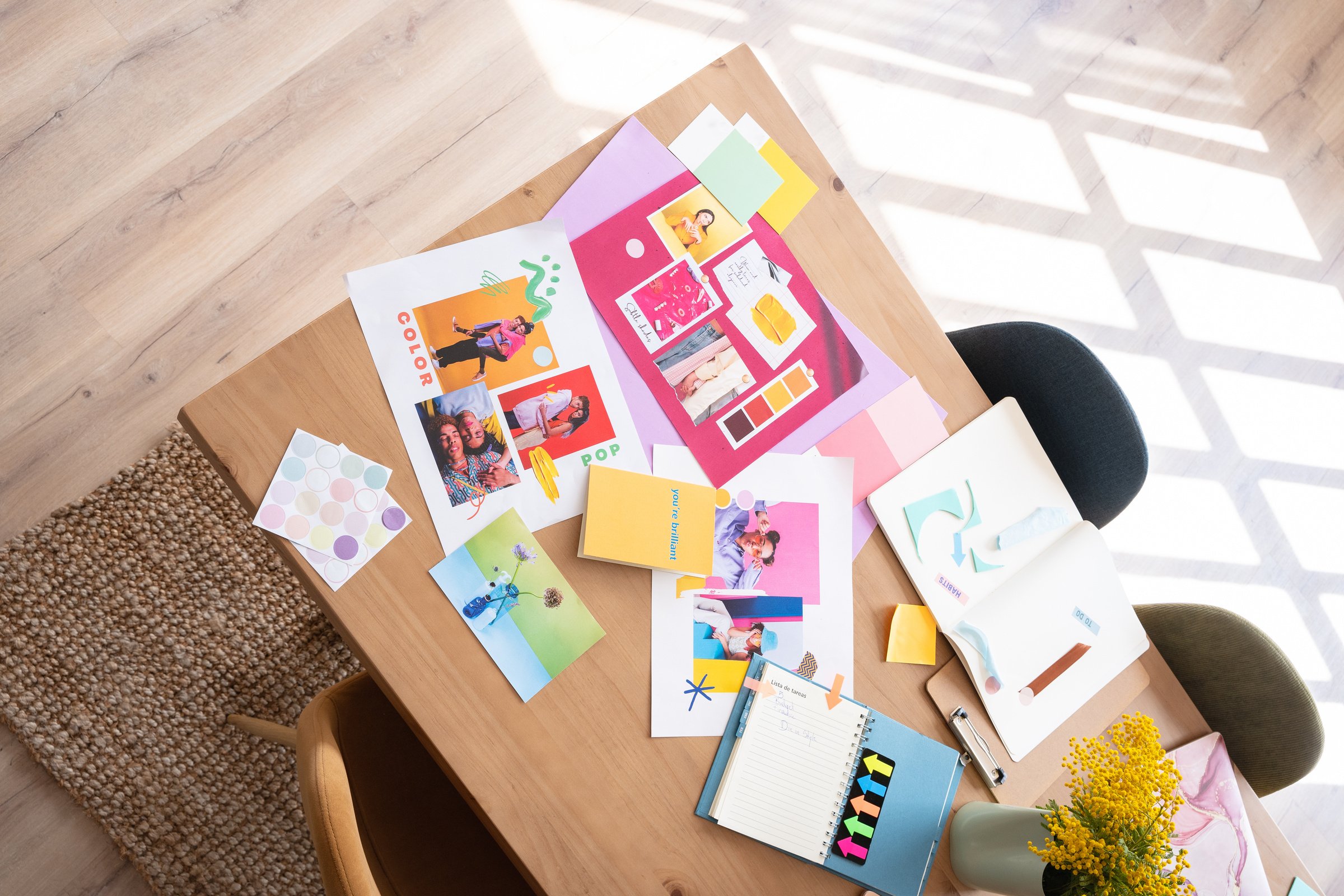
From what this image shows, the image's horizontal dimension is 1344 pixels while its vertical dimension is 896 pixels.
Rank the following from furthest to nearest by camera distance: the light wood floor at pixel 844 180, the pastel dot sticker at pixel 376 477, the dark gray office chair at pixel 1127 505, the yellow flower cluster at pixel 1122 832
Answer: the light wood floor at pixel 844 180 < the dark gray office chair at pixel 1127 505 < the pastel dot sticker at pixel 376 477 < the yellow flower cluster at pixel 1122 832

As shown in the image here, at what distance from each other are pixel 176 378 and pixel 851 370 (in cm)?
133

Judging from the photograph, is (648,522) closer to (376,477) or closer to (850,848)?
(376,477)

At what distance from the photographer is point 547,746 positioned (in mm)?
955

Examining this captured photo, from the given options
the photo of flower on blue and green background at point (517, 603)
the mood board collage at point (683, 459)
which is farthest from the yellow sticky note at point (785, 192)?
the photo of flower on blue and green background at point (517, 603)

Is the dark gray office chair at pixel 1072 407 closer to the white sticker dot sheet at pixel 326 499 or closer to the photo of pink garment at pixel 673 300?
the photo of pink garment at pixel 673 300

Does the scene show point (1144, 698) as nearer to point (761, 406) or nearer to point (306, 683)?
point (761, 406)

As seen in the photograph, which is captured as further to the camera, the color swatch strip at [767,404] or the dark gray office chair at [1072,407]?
the dark gray office chair at [1072,407]

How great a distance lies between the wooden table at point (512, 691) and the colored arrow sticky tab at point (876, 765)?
4.5 inches

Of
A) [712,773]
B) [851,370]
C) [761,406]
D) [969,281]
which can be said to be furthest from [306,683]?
[969,281]

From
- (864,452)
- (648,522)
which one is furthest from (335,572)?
(864,452)

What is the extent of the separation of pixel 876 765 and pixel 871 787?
3 cm

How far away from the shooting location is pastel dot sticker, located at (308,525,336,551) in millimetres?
931

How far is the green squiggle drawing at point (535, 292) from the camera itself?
3.41ft

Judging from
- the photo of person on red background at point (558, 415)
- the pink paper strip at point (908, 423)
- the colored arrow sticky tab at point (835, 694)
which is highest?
the photo of person on red background at point (558, 415)
